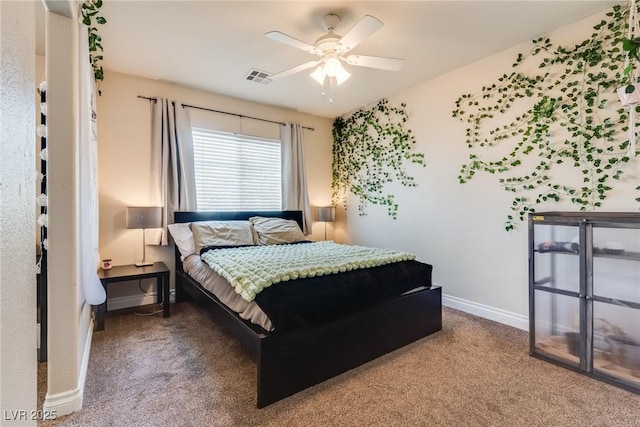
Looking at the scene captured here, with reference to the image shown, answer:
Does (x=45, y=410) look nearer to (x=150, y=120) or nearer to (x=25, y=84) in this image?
(x=25, y=84)

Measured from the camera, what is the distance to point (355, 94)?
161 inches

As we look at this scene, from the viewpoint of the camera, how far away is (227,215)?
4.04 metres

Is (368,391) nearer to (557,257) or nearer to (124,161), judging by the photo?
(557,257)

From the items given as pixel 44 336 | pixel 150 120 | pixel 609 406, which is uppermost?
pixel 150 120

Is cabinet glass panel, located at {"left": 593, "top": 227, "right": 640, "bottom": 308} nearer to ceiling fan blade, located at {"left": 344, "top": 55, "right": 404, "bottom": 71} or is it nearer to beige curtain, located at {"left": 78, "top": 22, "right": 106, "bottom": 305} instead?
ceiling fan blade, located at {"left": 344, "top": 55, "right": 404, "bottom": 71}

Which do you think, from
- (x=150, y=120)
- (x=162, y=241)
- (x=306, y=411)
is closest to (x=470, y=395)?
(x=306, y=411)

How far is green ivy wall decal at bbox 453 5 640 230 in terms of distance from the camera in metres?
2.32

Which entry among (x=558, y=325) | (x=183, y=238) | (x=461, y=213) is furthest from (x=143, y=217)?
(x=558, y=325)

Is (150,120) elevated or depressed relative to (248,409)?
elevated

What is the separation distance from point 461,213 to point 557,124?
120 centimetres

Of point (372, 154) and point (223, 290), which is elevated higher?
point (372, 154)

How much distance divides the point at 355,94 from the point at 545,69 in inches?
84.7

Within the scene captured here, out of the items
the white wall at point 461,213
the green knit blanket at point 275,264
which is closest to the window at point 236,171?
the green knit blanket at point 275,264

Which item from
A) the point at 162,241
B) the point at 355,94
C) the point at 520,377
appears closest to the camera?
the point at 520,377
